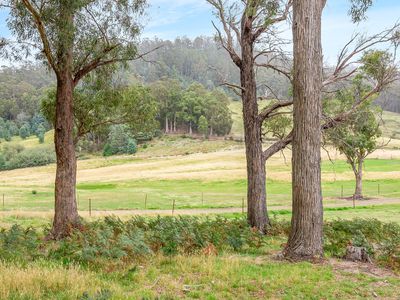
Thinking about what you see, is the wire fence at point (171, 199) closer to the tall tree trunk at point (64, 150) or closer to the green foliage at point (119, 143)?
the tall tree trunk at point (64, 150)

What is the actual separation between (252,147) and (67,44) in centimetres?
708

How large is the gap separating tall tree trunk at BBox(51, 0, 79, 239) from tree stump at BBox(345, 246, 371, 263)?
906 cm

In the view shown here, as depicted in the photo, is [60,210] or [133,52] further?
[133,52]

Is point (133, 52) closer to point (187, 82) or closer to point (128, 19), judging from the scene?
point (128, 19)

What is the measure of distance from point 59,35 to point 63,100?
2147mm

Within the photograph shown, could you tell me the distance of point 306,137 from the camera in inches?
385

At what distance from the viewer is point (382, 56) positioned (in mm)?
17922

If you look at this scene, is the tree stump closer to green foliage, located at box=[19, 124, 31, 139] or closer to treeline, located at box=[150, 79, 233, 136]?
treeline, located at box=[150, 79, 233, 136]

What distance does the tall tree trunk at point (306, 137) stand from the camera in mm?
→ 9719

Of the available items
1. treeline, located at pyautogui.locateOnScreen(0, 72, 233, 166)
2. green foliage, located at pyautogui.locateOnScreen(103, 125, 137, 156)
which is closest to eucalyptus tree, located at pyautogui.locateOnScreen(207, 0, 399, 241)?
treeline, located at pyautogui.locateOnScreen(0, 72, 233, 166)

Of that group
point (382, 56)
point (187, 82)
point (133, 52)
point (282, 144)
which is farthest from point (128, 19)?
point (187, 82)

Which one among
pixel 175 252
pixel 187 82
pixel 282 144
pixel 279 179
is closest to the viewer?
pixel 175 252

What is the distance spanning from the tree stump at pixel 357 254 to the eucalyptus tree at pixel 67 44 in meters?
8.82

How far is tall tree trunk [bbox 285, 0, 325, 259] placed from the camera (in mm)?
9719
